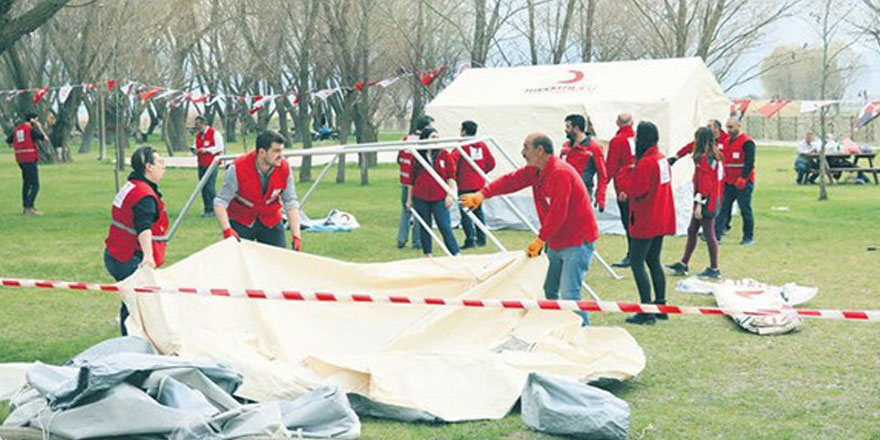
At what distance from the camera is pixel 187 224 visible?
60.4ft

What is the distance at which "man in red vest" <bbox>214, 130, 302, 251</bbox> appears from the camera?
9.02m

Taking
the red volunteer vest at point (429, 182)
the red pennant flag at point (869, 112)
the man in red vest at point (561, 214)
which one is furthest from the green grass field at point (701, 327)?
the red pennant flag at point (869, 112)

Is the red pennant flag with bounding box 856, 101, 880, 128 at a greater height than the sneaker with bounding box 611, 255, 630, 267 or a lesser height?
greater

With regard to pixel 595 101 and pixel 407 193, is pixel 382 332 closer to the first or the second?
pixel 407 193

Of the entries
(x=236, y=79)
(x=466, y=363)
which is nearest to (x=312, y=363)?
(x=466, y=363)

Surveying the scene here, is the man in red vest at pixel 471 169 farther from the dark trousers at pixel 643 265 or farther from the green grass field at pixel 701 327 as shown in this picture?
the dark trousers at pixel 643 265

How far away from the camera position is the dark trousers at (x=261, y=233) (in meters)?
9.45

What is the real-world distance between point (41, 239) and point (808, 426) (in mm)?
12958

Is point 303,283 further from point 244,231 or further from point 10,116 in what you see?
point 10,116

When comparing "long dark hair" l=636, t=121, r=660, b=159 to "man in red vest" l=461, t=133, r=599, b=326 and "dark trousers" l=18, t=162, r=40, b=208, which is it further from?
"dark trousers" l=18, t=162, r=40, b=208

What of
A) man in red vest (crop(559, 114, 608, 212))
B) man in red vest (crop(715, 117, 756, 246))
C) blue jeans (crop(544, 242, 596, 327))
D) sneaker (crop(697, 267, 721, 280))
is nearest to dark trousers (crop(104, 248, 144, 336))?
blue jeans (crop(544, 242, 596, 327))

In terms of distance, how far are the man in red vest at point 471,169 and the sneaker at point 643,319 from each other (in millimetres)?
4554

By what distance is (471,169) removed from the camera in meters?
14.7

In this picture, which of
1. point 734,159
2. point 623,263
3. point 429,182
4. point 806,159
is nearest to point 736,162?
point 734,159
